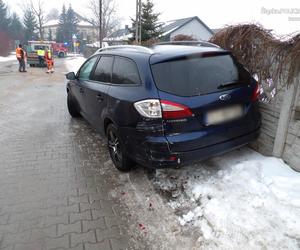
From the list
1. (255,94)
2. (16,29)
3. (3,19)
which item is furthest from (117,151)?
(3,19)

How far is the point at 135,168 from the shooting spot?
169 inches

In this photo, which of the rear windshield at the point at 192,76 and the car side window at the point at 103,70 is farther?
the car side window at the point at 103,70

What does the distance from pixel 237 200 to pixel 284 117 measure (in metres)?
1.29

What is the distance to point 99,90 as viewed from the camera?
4590mm

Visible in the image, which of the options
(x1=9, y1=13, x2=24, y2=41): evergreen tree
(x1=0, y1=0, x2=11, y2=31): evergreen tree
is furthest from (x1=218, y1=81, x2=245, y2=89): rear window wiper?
(x1=0, y1=0, x2=11, y2=31): evergreen tree

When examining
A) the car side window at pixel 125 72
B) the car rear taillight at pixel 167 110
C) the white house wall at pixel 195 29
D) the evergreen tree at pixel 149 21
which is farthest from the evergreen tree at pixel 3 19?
the car rear taillight at pixel 167 110

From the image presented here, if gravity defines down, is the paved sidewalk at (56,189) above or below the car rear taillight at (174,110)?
below

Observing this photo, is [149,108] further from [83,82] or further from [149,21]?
[149,21]

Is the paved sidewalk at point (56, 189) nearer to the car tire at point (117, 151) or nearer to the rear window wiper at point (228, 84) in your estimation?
the car tire at point (117, 151)

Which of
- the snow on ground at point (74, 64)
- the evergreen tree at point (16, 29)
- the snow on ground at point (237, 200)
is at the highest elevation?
the evergreen tree at point (16, 29)

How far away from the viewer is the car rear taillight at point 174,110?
3211mm

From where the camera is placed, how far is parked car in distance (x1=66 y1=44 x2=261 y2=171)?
10.7ft

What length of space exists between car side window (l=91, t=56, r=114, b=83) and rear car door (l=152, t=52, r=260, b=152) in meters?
1.28

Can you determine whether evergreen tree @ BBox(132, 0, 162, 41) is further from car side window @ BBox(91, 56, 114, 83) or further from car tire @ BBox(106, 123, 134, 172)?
car tire @ BBox(106, 123, 134, 172)
